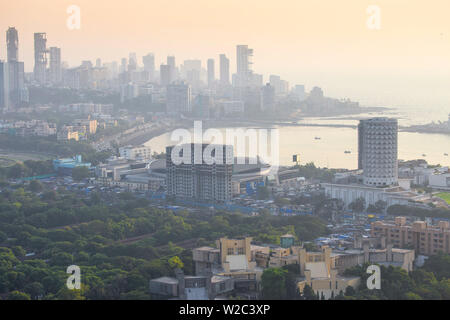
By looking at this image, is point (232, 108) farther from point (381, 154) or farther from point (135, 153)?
point (381, 154)

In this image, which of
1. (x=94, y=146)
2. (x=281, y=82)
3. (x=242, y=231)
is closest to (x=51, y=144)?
(x=94, y=146)

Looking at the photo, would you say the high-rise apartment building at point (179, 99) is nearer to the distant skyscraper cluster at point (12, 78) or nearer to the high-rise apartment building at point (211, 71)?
the distant skyscraper cluster at point (12, 78)

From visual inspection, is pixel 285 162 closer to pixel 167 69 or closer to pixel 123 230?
pixel 123 230

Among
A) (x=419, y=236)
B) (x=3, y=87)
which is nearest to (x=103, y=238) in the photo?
(x=419, y=236)

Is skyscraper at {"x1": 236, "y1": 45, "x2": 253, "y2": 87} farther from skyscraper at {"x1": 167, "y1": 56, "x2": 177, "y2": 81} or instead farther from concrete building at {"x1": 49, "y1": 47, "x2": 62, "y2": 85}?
concrete building at {"x1": 49, "y1": 47, "x2": 62, "y2": 85}

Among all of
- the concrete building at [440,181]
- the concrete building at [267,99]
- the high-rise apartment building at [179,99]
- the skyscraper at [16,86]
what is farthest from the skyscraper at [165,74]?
the concrete building at [440,181]
